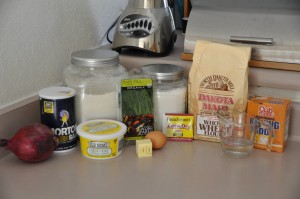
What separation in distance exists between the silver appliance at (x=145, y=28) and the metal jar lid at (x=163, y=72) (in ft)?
0.37

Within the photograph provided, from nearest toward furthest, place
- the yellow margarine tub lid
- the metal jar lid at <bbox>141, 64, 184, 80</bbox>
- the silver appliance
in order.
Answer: the yellow margarine tub lid → the metal jar lid at <bbox>141, 64, 184, 80</bbox> → the silver appliance

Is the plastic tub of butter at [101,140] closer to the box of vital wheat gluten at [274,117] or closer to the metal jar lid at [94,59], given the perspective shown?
the metal jar lid at [94,59]

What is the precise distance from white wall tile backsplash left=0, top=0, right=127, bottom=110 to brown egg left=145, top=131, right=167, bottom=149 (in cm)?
28

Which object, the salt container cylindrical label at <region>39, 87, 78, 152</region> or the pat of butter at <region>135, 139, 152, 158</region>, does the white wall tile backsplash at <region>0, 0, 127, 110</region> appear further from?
the pat of butter at <region>135, 139, 152, 158</region>

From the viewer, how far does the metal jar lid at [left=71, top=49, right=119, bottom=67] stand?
99 cm

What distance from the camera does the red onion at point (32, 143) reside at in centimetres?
86

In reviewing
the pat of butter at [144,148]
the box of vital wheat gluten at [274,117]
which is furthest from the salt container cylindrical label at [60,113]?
the box of vital wheat gluten at [274,117]

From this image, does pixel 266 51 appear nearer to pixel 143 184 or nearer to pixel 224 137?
pixel 224 137

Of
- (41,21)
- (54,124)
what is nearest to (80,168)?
(54,124)

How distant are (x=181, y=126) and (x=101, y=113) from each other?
18cm

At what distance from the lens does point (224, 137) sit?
979mm

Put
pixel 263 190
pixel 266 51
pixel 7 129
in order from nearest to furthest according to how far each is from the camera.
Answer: pixel 263 190 < pixel 7 129 < pixel 266 51

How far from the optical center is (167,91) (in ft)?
3.34

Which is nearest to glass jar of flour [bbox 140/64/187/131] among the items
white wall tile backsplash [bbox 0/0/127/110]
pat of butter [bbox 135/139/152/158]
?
pat of butter [bbox 135/139/152/158]
